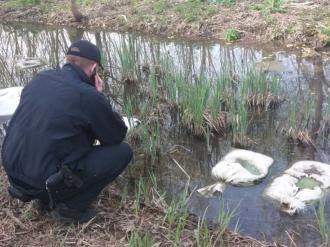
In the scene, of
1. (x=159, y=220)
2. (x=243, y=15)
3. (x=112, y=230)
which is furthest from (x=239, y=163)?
(x=243, y=15)

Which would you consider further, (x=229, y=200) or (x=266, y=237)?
(x=229, y=200)

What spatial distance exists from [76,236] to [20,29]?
8710mm

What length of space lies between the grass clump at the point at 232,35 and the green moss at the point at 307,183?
4.65 metres

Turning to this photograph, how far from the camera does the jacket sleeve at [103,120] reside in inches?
105

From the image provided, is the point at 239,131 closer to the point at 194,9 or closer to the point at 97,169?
the point at 97,169

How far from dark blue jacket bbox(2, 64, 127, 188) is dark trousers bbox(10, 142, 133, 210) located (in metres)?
0.07

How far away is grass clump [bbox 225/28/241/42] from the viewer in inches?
311

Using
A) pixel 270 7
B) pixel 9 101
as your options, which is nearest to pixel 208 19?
pixel 270 7

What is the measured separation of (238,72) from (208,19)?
120 inches

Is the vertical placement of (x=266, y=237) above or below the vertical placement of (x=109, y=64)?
below

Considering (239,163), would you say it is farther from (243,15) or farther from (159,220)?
(243,15)

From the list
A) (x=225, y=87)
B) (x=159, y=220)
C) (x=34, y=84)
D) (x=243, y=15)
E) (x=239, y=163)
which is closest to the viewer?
(x=34, y=84)

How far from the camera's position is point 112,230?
2.92m

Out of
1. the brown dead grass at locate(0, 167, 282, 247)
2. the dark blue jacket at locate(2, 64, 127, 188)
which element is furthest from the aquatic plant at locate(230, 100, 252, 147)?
the dark blue jacket at locate(2, 64, 127, 188)
